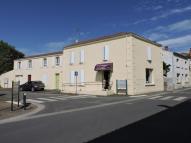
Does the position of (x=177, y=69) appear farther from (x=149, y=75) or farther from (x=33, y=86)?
(x=33, y=86)

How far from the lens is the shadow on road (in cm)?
676

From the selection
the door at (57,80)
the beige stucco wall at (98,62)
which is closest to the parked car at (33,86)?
the door at (57,80)

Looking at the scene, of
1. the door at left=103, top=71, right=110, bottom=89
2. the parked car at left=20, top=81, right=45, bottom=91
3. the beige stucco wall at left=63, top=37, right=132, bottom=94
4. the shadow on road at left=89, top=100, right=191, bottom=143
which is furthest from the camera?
the parked car at left=20, top=81, right=45, bottom=91

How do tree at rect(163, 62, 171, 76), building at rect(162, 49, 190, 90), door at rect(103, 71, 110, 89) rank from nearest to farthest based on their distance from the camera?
door at rect(103, 71, 110, 89) < tree at rect(163, 62, 171, 76) < building at rect(162, 49, 190, 90)

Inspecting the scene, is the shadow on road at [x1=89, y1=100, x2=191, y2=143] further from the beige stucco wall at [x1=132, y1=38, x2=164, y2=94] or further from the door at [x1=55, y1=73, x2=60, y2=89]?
the door at [x1=55, y1=73, x2=60, y2=89]

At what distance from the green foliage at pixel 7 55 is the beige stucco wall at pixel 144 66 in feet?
116

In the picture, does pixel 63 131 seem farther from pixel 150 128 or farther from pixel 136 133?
pixel 150 128

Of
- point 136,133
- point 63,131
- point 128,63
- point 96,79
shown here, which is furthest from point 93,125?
point 96,79

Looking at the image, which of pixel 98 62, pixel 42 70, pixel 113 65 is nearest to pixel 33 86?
pixel 42 70

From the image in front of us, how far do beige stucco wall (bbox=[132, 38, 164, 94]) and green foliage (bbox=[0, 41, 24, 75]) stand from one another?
35.4 m

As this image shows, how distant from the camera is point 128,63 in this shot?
2597 centimetres

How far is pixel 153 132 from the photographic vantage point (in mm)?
7672

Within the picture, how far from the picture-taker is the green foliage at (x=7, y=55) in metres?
55.8

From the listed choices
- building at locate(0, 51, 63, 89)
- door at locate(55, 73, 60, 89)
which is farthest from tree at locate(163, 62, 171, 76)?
door at locate(55, 73, 60, 89)
